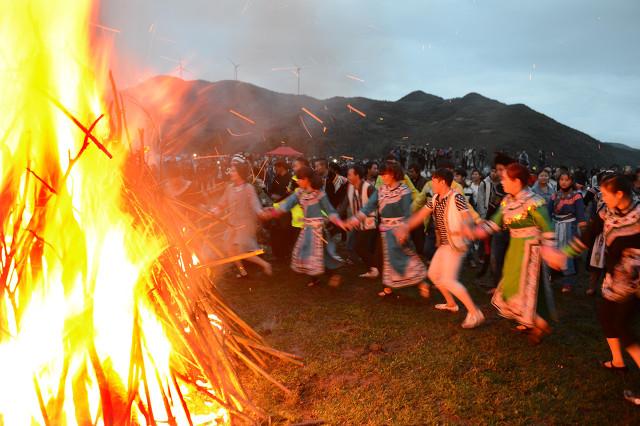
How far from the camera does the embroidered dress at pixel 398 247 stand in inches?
262

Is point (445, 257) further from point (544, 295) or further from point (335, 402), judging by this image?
point (335, 402)

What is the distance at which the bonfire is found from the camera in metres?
2.49

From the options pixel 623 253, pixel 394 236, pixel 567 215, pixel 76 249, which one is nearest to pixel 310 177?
pixel 394 236

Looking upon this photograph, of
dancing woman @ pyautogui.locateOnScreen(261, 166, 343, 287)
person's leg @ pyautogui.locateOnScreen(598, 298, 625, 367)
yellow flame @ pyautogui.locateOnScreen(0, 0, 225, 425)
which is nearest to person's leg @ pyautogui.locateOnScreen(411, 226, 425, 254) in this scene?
dancing woman @ pyautogui.locateOnScreen(261, 166, 343, 287)

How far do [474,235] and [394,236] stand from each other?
4.57 ft

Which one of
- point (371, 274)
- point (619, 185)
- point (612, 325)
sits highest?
point (619, 185)

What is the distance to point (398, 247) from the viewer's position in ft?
22.0

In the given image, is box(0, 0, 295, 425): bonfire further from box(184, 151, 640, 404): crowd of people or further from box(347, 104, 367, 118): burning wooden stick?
box(347, 104, 367, 118): burning wooden stick

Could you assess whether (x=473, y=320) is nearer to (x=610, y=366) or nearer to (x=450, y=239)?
(x=450, y=239)

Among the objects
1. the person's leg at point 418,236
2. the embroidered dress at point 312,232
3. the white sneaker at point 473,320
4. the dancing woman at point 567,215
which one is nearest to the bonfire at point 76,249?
the white sneaker at point 473,320

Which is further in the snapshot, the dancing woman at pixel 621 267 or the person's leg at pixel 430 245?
the person's leg at pixel 430 245

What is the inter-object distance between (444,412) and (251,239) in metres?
4.83


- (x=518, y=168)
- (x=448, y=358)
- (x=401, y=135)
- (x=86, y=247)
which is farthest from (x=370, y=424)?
(x=401, y=135)

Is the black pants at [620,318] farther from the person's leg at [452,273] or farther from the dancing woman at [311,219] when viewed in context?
the dancing woman at [311,219]
